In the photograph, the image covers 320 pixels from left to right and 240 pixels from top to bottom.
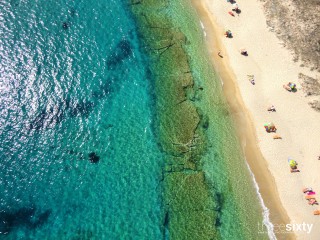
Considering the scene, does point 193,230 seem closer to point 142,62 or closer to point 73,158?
point 73,158

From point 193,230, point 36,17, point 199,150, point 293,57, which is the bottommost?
point 193,230

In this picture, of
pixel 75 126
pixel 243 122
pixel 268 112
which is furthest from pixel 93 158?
pixel 268 112

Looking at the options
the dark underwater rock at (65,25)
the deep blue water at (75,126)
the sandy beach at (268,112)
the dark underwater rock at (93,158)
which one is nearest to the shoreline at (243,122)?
the sandy beach at (268,112)

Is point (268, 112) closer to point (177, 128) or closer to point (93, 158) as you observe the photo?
point (177, 128)

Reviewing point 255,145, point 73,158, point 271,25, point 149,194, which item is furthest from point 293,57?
point 73,158

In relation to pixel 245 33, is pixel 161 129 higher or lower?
lower

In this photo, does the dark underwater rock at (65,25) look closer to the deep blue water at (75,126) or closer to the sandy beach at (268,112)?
the deep blue water at (75,126)
